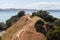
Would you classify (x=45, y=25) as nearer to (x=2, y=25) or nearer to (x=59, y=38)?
(x=59, y=38)

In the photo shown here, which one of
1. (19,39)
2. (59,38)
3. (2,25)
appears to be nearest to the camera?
(59,38)

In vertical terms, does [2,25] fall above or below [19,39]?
below

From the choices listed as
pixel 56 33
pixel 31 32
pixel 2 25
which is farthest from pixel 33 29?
pixel 2 25

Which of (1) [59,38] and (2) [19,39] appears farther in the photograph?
Result: (2) [19,39]

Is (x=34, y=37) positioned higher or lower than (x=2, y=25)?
higher

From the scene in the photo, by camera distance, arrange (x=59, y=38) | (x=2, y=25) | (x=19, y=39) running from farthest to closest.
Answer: (x=2, y=25), (x=19, y=39), (x=59, y=38)

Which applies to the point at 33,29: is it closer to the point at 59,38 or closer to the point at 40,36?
the point at 40,36

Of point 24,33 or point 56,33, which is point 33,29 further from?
point 56,33

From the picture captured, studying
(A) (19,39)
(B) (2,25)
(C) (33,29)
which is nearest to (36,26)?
(C) (33,29)

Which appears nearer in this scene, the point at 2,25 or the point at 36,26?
the point at 36,26
